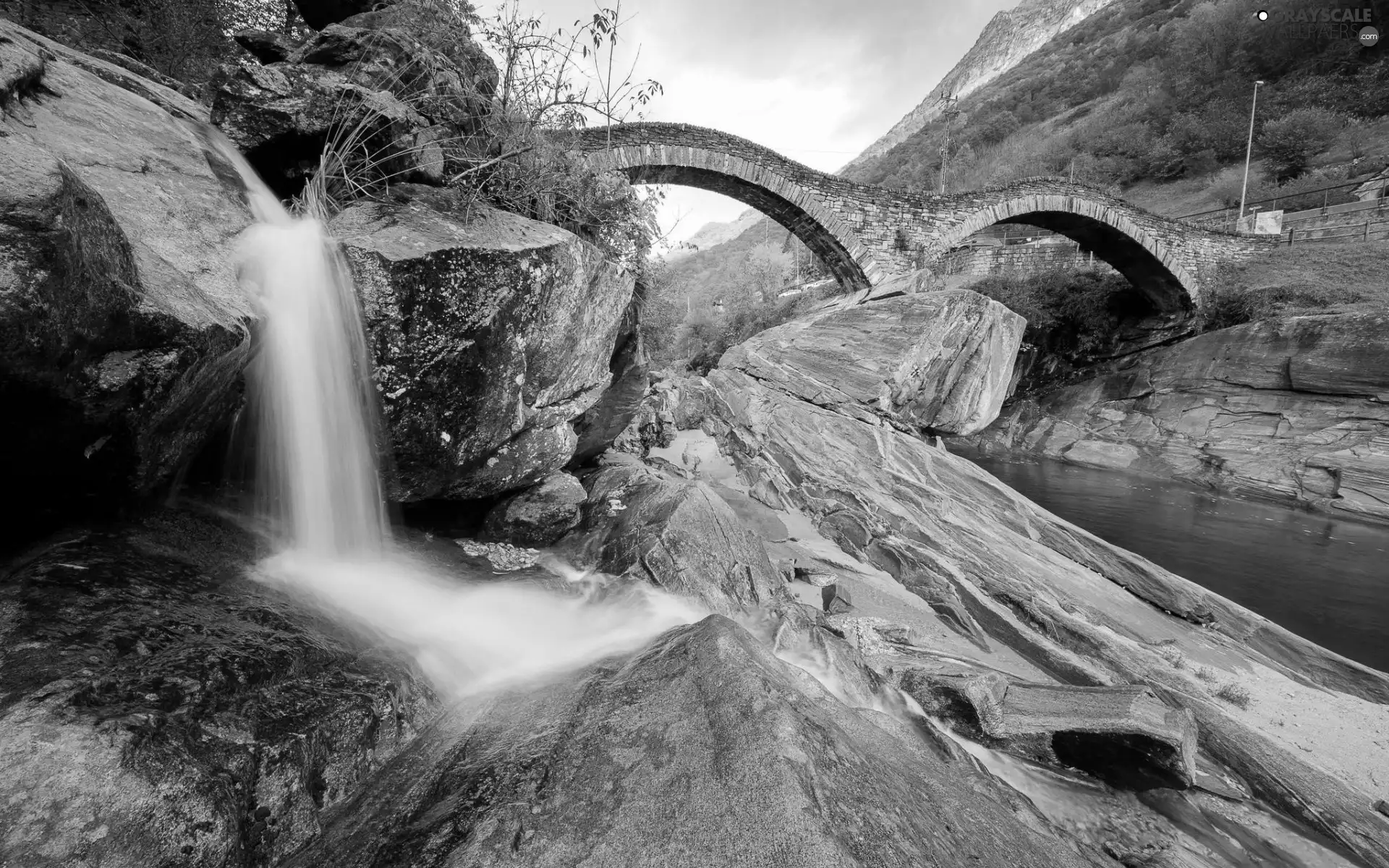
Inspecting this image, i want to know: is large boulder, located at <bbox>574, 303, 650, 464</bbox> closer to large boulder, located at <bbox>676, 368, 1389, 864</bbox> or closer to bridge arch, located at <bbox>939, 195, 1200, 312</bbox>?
large boulder, located at <bbox>676, 368, 1389, 864</bbox>

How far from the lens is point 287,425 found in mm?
3480

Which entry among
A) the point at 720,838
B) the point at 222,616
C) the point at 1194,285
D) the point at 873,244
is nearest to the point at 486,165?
the point at 222,616

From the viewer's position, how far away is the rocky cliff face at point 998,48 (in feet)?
359

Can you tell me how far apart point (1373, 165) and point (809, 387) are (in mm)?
35527

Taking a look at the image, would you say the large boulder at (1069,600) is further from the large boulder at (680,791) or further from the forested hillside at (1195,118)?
the forested hillside at (1195,118)

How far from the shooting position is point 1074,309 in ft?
72.9

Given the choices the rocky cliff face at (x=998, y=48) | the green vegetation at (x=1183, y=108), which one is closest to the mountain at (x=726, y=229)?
the rocky cliff face at (x=998, y=48)

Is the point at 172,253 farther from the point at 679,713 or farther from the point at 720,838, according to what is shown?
the point at 720,838

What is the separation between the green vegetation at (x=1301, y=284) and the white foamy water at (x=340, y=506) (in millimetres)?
23205

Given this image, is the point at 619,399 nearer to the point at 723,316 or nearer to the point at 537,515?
the point at 537,515

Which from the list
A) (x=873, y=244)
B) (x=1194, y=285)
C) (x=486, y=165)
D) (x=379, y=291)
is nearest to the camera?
(x=379, y=291)

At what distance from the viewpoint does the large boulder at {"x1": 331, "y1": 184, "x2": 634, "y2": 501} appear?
347 centimetres

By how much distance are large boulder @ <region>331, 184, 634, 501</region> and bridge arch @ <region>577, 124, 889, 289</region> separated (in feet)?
29.0

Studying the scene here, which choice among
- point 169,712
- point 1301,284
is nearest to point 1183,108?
point 1301,284
